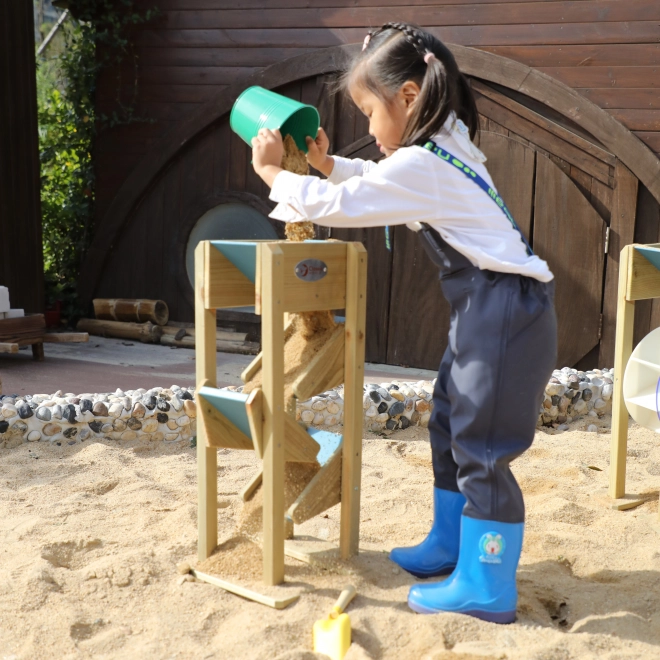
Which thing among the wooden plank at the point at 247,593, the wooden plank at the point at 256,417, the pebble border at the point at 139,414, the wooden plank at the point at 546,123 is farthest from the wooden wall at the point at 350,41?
the wooden plank at the point at 247,593

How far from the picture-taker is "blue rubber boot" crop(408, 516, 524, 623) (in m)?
2.03

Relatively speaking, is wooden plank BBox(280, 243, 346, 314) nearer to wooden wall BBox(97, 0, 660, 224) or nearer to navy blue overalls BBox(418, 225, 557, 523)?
navy blue overalls BBox(418, 225, 557, 523)

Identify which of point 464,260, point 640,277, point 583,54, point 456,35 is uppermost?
point 456,35

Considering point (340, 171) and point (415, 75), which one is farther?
point (340, 171)

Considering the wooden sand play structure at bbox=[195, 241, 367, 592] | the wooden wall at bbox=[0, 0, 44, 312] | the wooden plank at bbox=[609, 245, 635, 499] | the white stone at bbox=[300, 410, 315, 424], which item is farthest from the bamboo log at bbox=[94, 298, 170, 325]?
the wooden sand play structure at bbox=[195, 241, 367, 592]

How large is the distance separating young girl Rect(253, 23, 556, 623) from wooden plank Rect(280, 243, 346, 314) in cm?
12

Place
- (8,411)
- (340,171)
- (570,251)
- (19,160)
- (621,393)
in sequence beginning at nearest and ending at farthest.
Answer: (340,171) < (621,393) < (8,411) < (570,251) < (19,160)

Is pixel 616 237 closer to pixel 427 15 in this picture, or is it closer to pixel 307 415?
pixel 427 15

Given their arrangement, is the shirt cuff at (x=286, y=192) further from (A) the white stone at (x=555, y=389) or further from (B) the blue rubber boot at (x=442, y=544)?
(A) the white stone at (x=555, y=389)

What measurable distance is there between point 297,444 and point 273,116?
86cm

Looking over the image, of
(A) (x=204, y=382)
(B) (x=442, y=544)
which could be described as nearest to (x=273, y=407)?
(A) (x=204, y=382)

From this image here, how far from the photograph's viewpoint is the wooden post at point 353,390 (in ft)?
7.34

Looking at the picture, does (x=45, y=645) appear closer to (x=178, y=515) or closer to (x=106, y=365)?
(x=178, y=515)

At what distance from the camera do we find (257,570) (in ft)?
7.41
